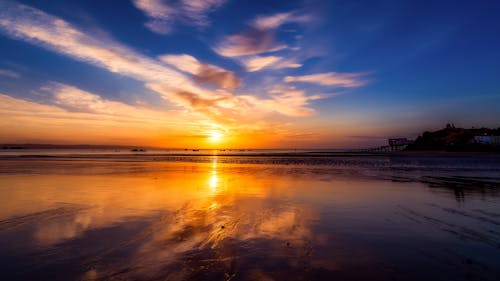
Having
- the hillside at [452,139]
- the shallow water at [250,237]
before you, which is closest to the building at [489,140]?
the hillside at [452,139]

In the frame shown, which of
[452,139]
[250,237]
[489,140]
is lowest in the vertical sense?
[250,237]

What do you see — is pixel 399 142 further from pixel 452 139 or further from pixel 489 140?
pixel 489 140

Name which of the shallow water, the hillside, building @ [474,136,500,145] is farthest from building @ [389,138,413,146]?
the shallow water

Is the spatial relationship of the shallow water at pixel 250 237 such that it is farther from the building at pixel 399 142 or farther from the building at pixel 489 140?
the building at pixel 399 142

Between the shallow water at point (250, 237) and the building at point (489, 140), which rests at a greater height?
the building at point (489, 140)

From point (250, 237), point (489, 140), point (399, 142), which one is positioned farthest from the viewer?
point (399, 142)

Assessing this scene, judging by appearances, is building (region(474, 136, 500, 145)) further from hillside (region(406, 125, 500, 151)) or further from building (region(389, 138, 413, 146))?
building (region(389, 138, 413, 146))

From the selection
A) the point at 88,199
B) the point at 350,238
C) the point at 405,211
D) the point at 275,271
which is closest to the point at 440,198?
the point at 405,211

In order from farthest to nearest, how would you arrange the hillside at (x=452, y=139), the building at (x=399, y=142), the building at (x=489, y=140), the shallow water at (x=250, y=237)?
the building at (x=399, y=142) → the hillside at (x=452, y=139) → the building at (x=489, y=140) → the shallow water at (x=250, y=237)

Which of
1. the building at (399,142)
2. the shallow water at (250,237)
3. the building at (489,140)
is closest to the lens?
the shallow water at (250,237)

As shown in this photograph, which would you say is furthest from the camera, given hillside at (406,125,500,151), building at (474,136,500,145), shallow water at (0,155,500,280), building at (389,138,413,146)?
building at (389,138,413,146)

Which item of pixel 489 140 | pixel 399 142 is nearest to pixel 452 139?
pixel 489 140

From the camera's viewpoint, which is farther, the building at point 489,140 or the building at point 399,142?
the building at point 399,142

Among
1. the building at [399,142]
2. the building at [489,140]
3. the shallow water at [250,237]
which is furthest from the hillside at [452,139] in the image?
the shallow water at [250,237]
